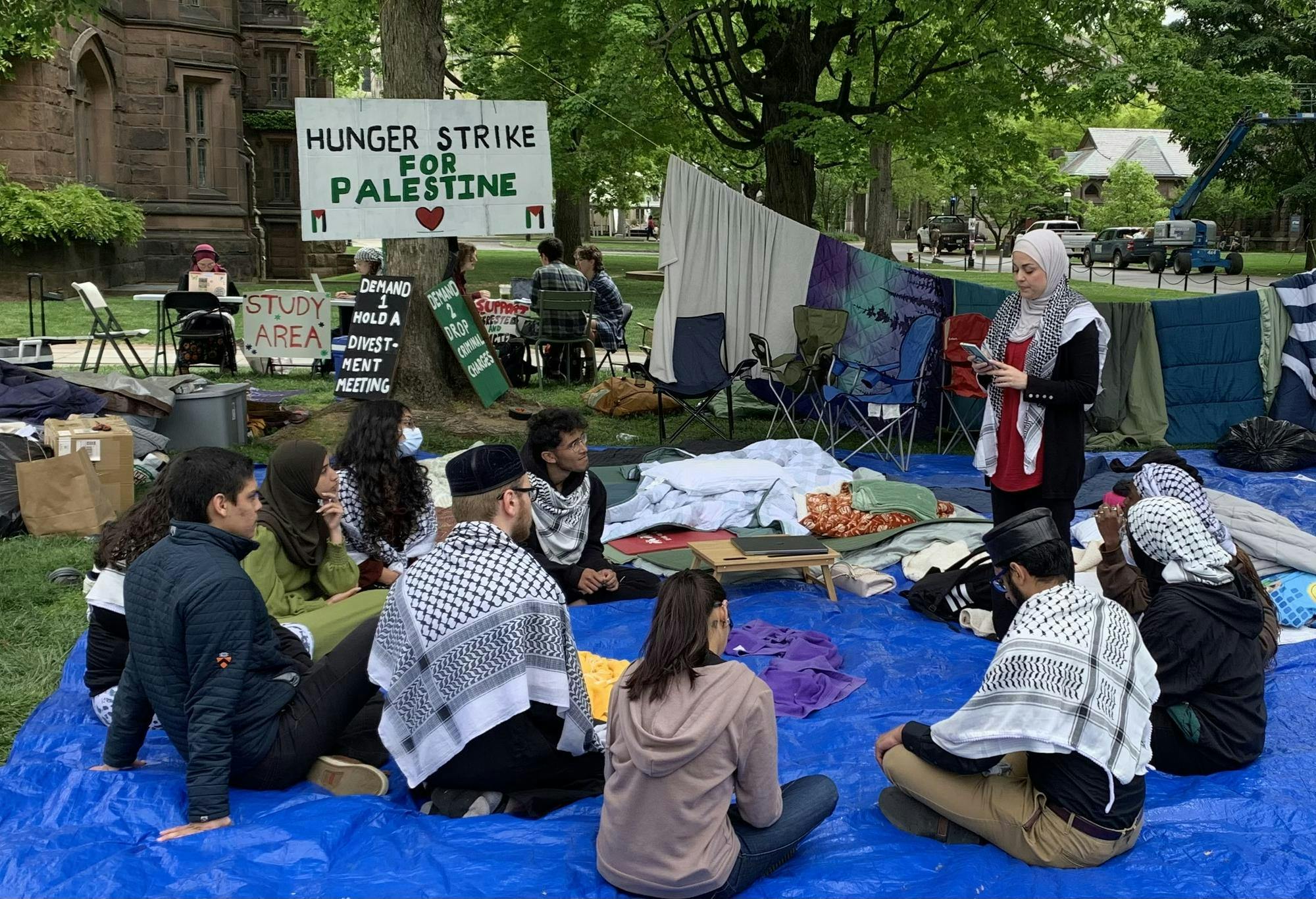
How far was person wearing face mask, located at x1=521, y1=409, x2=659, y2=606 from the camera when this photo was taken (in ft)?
17.4

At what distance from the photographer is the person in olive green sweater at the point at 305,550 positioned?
A: 432 centimetres

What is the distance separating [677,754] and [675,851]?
260 millimetres

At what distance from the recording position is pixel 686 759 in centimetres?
274

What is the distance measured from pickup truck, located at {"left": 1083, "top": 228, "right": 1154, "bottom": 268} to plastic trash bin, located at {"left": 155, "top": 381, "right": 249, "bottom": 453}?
28.0 meters

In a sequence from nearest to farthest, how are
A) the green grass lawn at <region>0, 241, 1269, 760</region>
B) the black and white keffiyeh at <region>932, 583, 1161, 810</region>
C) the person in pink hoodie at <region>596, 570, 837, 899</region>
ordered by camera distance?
the person in pink hoodie at <region>596, 570, 837, 899</region> < the black and white keffiyeh at <region>932, 583, 1161, 810</region> < the green grass lawn at <region>0, 241, 1269, 760</region>

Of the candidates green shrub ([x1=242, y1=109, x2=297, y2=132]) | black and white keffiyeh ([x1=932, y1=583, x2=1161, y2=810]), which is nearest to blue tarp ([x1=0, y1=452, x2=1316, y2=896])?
black and white keffiyeh ([x1=932, y1=583, x2=1161, y2=810])

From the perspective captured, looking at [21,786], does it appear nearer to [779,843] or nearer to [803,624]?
[779,843]

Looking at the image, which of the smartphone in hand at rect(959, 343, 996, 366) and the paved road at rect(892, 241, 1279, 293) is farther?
the paved road at rect(892, 241, 1279, 293)

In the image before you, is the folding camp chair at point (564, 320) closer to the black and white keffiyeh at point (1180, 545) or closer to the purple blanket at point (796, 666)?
the purple blanket at point (796, 666)

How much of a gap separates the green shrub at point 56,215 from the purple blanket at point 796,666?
1656 cm

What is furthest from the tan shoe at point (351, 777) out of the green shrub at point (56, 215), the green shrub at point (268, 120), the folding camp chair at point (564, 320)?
the green shrub at point (268, 120)

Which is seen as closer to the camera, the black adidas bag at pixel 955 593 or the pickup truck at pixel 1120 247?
the black adidas bag at pixel 955 593

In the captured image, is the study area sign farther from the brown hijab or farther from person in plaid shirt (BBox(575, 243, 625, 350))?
the brown hijab

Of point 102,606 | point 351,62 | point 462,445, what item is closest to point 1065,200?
point 351,62
